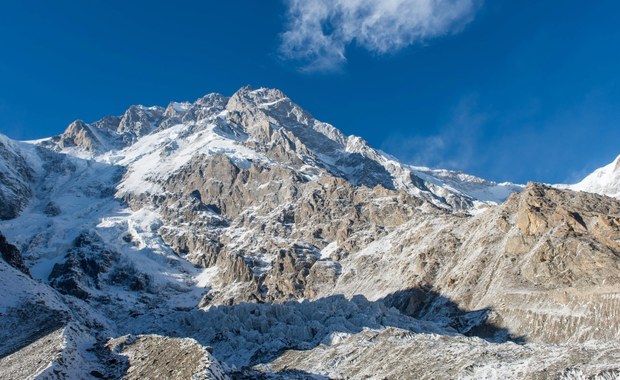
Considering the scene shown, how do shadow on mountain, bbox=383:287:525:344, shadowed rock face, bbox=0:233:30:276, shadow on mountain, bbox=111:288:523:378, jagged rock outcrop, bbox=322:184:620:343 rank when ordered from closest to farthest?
shadow on mountain, bbox=111:288:523:378
jagged rock outcrop, bbox=322:184:620:343
shadow on mountain, bbox=383:287:525:344
shadowed rock face, bbox=0:233:30:276

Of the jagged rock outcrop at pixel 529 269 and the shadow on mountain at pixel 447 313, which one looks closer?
the jagged rock outcrop at pixel 529 269

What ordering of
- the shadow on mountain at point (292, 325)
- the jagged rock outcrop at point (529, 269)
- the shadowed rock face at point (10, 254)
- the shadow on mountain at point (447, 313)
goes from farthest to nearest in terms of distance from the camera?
1. the shadowed rock face at point (10, 254)
2. the shadow on mountain at point (447, 313)
3. the jagged rock outcrop at point (529, 269)
4. the shadow on mountain at point (292, 325)

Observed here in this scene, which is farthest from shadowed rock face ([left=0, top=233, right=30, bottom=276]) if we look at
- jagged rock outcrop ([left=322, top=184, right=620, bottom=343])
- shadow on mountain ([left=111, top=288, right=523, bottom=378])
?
jagged rock outcrop ([left=322, top=184, right=620, bottom=343])

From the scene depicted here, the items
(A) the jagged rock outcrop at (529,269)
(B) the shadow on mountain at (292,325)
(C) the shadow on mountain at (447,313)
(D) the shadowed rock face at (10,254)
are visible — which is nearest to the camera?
(B) the shadow on mountain at (292,325)

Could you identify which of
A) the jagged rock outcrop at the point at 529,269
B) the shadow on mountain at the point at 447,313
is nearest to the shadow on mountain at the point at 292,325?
the shadow on mountain at the point at 447,313

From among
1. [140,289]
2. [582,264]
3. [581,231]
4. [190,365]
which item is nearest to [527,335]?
[582,264]

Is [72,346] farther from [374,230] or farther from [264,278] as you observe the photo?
[374,230]

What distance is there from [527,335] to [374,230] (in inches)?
4783

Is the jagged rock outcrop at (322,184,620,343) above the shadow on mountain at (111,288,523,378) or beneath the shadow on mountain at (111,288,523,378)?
above

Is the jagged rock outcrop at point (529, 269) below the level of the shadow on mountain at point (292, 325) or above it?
above

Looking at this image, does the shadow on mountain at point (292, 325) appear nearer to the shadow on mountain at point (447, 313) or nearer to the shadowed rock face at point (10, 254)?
the shadow on mountain at point (447, 313)

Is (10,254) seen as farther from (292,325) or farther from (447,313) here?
(447,313)

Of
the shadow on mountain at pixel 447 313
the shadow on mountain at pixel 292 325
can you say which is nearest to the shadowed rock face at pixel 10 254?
the shadow on mountain at pixel 292 325

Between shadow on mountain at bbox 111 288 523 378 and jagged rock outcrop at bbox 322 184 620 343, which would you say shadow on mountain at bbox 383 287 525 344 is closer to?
shadow on mountain at bbox 111 288 523 378
